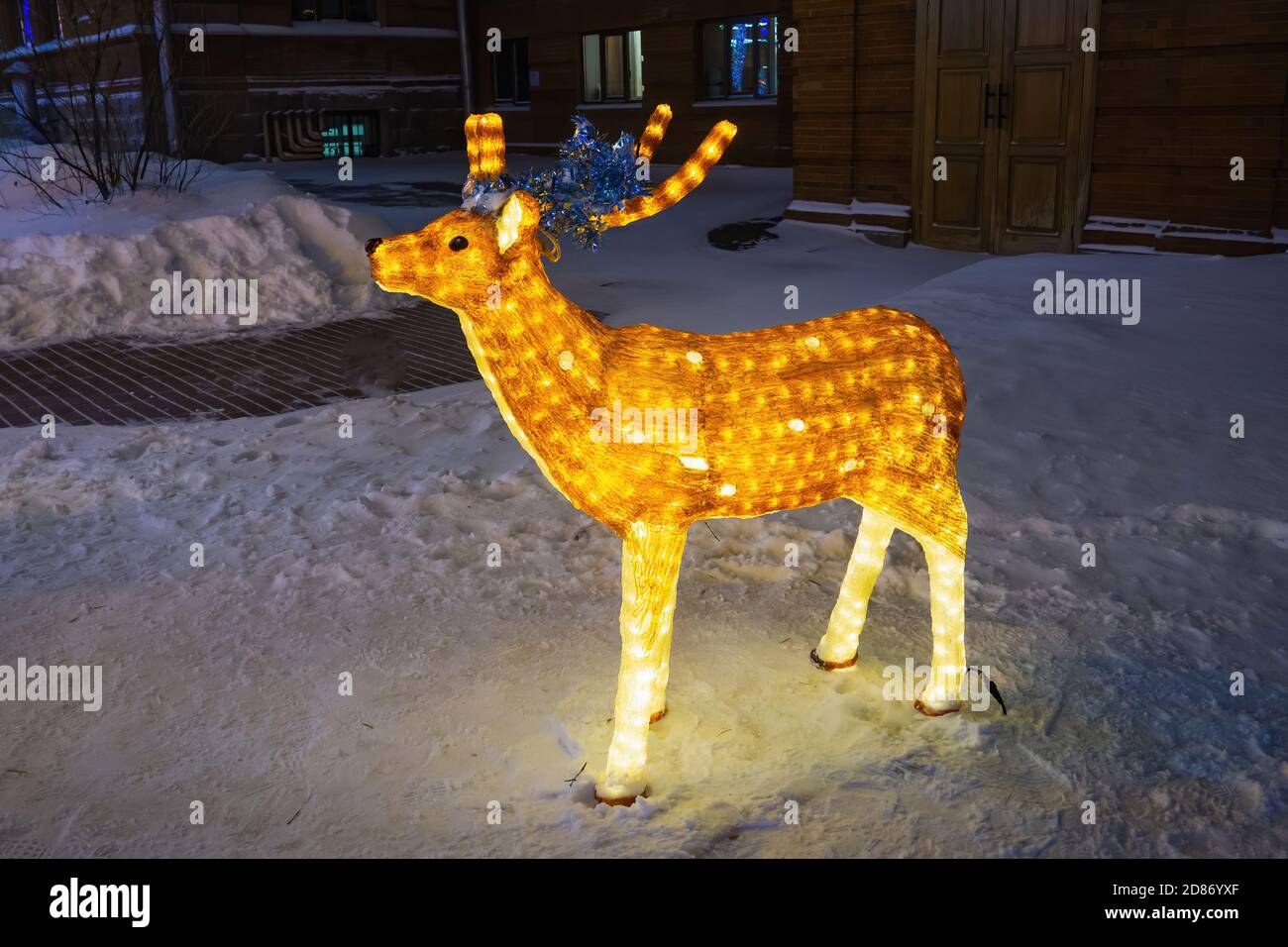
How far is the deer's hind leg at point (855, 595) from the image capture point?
402cm

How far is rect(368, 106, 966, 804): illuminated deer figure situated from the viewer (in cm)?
327

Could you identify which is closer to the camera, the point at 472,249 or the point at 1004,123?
the point at 472,249

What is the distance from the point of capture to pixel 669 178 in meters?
3.55

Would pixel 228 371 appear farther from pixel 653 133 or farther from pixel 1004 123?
pixel 1004 123

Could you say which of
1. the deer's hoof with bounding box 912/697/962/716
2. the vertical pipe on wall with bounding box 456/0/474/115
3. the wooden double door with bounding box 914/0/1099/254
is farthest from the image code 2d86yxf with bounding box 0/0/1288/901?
the vertical pipe on wall with bounding box 456/0/474/115

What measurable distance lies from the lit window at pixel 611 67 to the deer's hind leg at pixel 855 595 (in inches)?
760

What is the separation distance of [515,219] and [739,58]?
18.6 m

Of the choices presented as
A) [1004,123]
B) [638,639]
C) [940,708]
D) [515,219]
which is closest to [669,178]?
[515,219]

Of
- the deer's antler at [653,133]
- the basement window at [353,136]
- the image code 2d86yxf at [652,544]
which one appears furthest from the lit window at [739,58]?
the deer's antler at [653,133]

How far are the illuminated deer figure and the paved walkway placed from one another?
4904mm

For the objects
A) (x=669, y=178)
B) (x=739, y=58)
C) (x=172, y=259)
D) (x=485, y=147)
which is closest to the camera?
(x=485, y=147)

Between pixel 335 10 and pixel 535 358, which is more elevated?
pixel 335 10

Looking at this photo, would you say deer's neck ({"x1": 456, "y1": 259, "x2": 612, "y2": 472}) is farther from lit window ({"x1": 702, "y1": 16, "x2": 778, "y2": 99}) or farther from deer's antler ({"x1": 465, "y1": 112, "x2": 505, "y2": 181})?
lit window ({"x1": 702, "y1": 16, "x2": 778, "y2": 99})
